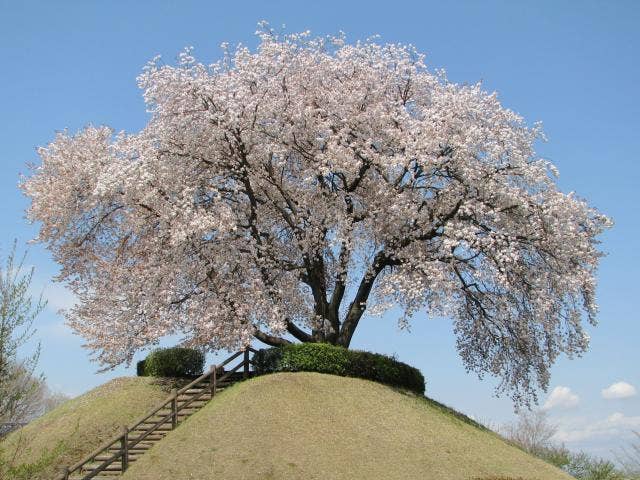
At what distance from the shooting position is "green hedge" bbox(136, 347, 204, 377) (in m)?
36.4

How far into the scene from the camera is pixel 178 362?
36438 millimetres

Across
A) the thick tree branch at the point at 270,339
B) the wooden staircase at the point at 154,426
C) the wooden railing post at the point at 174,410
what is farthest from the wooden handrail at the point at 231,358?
the wooden railing post at the point at 174,410

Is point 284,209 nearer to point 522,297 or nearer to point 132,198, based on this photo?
point 132,198

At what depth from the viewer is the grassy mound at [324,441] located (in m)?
25.0

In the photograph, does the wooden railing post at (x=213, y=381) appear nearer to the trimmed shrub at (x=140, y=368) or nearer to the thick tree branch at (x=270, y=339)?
the thick tree branch at (x=270, y=339)

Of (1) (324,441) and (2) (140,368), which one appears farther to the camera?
(2) (140,368)

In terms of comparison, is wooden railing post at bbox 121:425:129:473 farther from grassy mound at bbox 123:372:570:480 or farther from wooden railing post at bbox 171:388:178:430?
wooden railing post at bbox 171:388:178:430

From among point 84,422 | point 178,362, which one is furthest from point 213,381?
point 84,422

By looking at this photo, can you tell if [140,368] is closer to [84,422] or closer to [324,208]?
[84,422]

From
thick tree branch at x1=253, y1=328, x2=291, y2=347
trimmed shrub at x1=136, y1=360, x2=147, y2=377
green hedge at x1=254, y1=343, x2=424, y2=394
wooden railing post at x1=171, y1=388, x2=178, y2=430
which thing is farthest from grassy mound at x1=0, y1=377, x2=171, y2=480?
green hedge at x1=254, y1=343, x2=424, y2=394

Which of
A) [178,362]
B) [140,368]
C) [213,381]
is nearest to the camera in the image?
[213,381]

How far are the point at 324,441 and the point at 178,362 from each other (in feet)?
40.6

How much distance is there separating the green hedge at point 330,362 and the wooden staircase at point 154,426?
142 cm

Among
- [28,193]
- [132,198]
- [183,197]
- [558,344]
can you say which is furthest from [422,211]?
[28,193]
